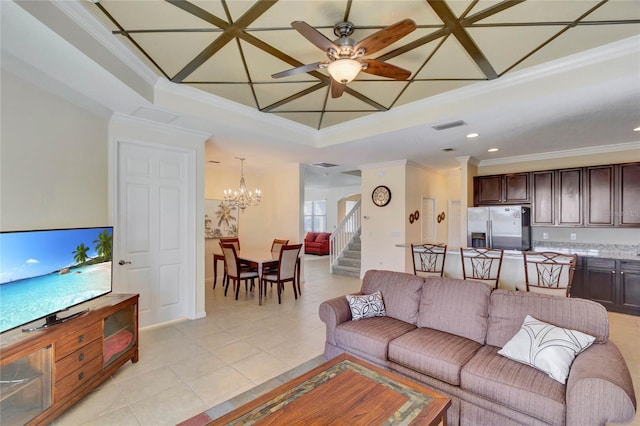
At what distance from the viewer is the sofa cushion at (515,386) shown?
5.48 ft

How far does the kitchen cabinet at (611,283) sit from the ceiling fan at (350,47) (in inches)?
181

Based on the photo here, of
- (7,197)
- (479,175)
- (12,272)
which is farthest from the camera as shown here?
(479,175)

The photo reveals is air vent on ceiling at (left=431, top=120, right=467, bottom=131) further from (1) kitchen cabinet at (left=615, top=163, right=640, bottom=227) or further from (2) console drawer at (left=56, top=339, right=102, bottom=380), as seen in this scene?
(2) console drawer at (left=56, top=339, right=102, bottom=380)

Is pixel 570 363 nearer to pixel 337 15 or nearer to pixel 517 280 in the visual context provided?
pixel 517 280

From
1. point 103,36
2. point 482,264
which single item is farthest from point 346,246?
point 103,36

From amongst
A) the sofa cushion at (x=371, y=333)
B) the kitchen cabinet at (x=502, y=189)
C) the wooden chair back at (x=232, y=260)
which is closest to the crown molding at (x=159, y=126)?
the wooden chair back at (x=232, y=260)

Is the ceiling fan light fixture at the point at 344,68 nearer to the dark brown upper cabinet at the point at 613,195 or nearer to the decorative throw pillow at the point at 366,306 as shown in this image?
the decorative throw pillow at the point at 366,306

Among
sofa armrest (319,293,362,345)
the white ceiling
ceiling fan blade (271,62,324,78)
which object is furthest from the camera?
sofa armrest (319,293,362,345)

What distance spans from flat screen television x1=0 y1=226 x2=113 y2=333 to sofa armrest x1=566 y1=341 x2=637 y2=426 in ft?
10.9

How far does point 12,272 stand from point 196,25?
2.17 metres

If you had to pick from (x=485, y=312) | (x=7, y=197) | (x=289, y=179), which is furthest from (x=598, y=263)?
(x=7, y=197)

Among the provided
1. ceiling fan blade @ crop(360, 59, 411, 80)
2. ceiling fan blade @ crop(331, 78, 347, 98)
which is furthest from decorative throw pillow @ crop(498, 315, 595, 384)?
ceiling fan blade @ crop(331, 78, 347, 98)

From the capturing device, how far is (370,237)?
22.6ft

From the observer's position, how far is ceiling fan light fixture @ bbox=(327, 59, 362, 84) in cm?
221
